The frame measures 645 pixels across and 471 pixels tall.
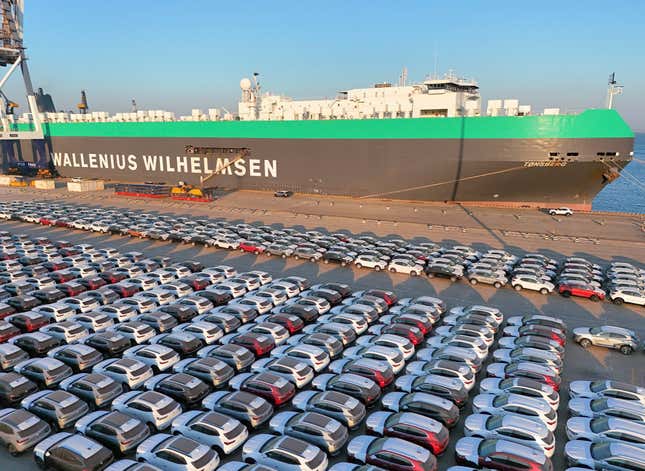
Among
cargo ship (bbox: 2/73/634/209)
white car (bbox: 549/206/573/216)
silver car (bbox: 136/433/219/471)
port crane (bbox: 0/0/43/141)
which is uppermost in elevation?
port crane (bbox: 0/0/43/141)

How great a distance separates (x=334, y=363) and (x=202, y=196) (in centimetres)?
3467

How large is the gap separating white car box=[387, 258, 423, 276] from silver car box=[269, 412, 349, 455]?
43.4ft

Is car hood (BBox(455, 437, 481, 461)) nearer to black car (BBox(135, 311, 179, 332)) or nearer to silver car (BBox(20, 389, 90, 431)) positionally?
silver car (BBox(20, 389, 90, 431))

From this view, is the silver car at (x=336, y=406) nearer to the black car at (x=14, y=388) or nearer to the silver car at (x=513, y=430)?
the silver car at (x=513, y=430)

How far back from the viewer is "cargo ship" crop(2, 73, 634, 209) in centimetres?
3578

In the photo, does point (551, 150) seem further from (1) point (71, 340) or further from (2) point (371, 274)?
(1) point (71, 340)

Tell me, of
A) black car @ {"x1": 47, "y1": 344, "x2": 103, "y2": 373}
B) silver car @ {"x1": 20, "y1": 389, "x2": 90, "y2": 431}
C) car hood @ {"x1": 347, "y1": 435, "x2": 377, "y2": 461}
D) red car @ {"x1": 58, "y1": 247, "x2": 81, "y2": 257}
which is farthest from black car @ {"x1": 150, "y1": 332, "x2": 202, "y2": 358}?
red car @ {"x1": 58, "y1": 247, "x2": 81, "y2": 257}

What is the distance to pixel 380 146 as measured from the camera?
41.8m

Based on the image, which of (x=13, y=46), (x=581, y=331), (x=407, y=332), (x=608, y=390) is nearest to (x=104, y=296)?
(x=407, y=332)

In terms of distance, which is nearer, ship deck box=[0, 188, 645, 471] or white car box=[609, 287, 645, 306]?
ship deck box=[0, 188, 645, 471]

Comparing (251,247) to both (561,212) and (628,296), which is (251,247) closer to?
(628,296)

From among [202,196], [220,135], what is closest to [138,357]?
[202,196]

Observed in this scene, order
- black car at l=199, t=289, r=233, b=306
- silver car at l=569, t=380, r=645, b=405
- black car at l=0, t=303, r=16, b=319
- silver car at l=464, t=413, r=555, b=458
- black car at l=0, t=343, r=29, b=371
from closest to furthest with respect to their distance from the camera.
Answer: silver car at l=464, t=413, r=555, b=458 → silver car at l=569, t=380, r=645, b=405 → black car at l=0, t=343, r=29, b=371 → black car at l=0, t=303, r=16, b=319 → black car at l=199, t=289, r=233, b=306

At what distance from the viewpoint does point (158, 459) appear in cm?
905
